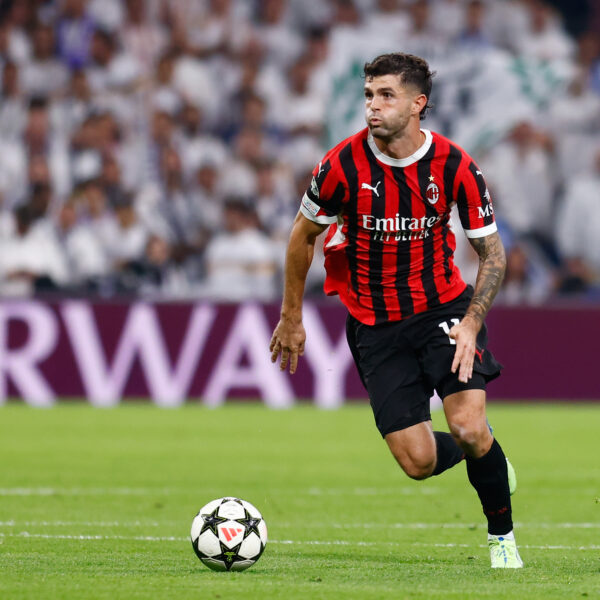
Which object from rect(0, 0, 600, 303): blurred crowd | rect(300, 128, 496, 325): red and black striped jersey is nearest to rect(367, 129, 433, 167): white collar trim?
rect(300, 128, 496, 325): red and black striped jersey

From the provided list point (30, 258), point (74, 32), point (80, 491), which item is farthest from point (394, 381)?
point (74, 32)

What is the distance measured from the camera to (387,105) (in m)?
5.97

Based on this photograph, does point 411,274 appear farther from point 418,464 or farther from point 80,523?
point 80,523

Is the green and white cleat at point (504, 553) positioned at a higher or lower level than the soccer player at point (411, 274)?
lower

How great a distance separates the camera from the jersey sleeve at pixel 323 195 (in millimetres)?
5992

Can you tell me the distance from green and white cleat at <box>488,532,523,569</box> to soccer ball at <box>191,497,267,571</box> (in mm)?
1007

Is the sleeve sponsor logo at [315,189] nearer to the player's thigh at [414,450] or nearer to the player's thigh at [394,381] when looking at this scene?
the player's thigh at [394,381]

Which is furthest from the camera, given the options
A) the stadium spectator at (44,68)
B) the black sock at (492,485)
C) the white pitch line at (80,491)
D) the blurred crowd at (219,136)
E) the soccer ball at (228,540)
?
the stadium spectator at (44,68)

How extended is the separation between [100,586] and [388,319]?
1993 millimetres

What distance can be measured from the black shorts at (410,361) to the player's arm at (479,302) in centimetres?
20

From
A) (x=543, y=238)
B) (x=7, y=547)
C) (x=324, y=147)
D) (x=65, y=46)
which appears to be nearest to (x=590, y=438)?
(x=543, y=238)

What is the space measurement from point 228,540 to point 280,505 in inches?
105

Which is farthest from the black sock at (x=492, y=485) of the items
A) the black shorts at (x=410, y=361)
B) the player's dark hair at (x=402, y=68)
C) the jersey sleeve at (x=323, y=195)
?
the player's dark hair at (x=402, y=68)

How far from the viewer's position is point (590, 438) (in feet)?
40.3
